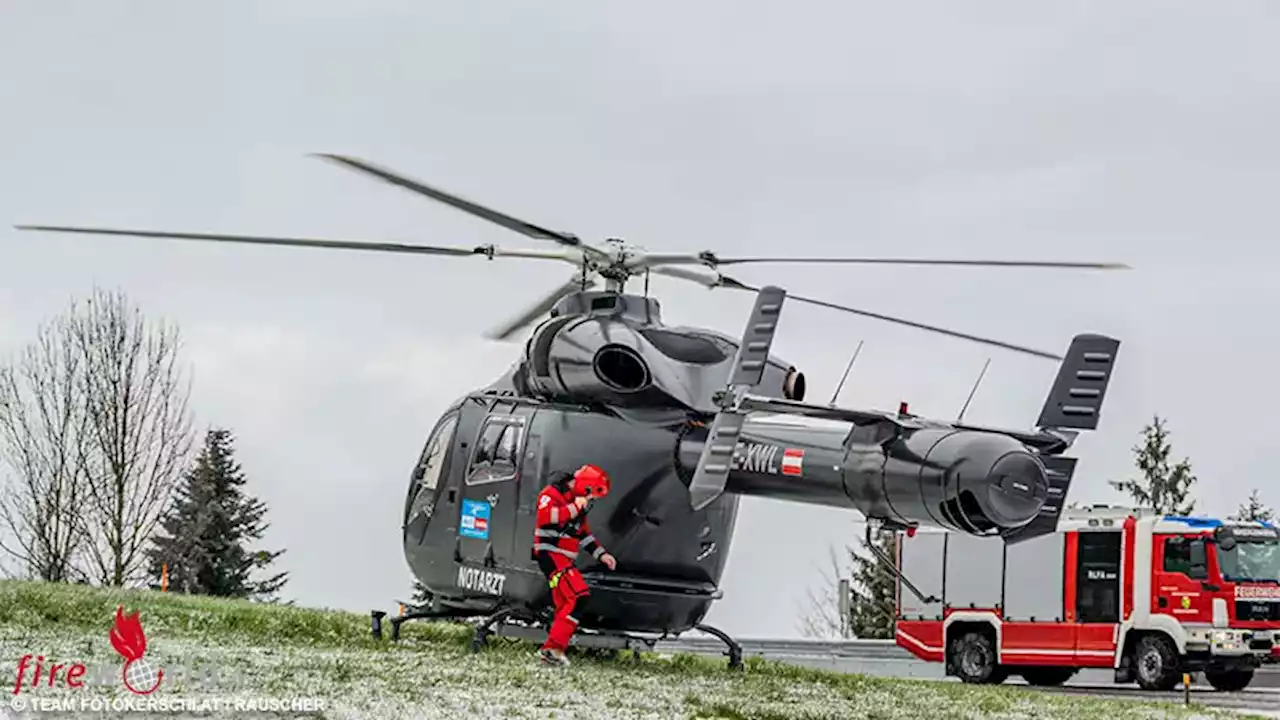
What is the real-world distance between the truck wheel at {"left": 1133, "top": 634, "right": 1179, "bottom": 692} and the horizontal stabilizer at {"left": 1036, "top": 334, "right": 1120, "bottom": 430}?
1282 cm

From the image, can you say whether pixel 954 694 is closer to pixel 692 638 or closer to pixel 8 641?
pixel 8 641

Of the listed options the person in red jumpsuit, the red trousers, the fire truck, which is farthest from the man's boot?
the fire truck

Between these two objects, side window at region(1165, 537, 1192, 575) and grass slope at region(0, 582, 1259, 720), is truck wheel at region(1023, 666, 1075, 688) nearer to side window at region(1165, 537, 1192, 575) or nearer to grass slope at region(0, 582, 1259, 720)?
side window at region(1165, 537, 1192, 575)

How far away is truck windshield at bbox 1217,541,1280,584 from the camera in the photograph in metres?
25.3

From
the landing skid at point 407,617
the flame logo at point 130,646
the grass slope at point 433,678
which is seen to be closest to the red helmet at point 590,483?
the grass slope at point 433,678

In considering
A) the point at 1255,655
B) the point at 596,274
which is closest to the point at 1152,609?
the point at 1255,655

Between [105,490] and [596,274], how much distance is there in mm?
28117

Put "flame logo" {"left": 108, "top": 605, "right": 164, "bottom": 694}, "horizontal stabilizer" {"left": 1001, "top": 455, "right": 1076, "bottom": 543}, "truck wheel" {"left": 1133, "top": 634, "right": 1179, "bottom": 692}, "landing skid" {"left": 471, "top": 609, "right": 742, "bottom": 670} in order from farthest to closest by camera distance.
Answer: "truck wheel" {"left": 1133, "top": 634, "right": 1179, "bottom": 692}, "landing skid" {"left": 471, "top": 609, "right": 742, "bottom": 670}, "horizontal stabilizer" {"left": 1001, "top": 455, "right": 1076, "bottom": 543}, "flame logo" {"left": 108, "top": 605, "right": 164, "bottom": 694}

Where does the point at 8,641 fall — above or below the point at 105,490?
below

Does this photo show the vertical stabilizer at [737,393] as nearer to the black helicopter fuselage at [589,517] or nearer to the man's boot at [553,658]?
the black helicopter fuselage at [589,517]

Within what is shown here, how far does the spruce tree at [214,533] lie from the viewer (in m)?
38.0

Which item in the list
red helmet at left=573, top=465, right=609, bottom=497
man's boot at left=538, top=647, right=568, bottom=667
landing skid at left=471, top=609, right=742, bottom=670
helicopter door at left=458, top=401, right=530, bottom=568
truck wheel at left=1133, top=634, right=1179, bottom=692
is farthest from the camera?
truck wheel at left=1133, top=634, right=1179, bottom=692

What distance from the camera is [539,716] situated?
1174cm

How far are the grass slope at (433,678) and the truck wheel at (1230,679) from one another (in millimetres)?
9321
